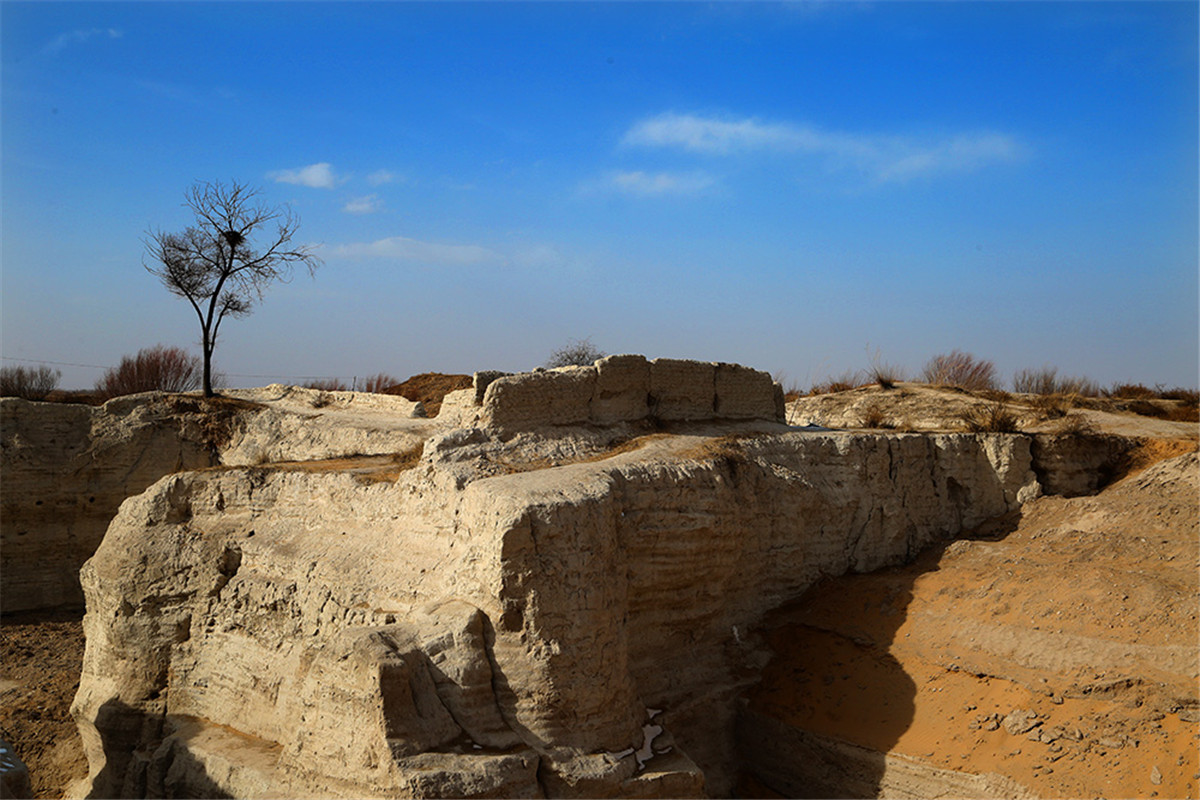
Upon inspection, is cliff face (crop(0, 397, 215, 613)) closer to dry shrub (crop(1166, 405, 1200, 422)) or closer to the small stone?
the small stone

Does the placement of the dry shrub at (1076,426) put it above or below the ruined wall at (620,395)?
below

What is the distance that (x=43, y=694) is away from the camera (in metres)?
11.5

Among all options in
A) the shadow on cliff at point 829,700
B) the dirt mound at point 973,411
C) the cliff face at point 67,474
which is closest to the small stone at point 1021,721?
the shadow on cliff at point 829,700

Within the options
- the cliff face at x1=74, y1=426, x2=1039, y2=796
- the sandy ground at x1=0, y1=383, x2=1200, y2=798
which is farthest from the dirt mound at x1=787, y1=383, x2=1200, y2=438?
the cliff face at x1=74, y1=426, x2=1039, y2=796

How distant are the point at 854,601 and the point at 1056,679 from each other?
7.23 feet

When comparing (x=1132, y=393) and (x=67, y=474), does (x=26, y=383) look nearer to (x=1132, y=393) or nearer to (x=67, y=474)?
(x=67, y=474)

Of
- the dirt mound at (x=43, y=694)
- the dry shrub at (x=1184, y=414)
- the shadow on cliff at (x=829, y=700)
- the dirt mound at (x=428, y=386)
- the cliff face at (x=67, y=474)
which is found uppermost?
the dirt mound at (x=428, y=386)

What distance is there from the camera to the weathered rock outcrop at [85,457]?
47.7ft

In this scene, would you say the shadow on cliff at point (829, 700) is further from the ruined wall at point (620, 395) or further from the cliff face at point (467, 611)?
the ruined wall at point (620, 395)

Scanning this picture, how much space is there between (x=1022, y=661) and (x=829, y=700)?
1.82m

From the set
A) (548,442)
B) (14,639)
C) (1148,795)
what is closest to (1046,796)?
(1148,795)

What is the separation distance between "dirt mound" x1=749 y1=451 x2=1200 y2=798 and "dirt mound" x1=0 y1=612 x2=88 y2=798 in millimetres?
7662

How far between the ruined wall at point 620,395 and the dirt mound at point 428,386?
11.2 metres

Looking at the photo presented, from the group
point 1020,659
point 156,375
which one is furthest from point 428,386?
point 1020,659
